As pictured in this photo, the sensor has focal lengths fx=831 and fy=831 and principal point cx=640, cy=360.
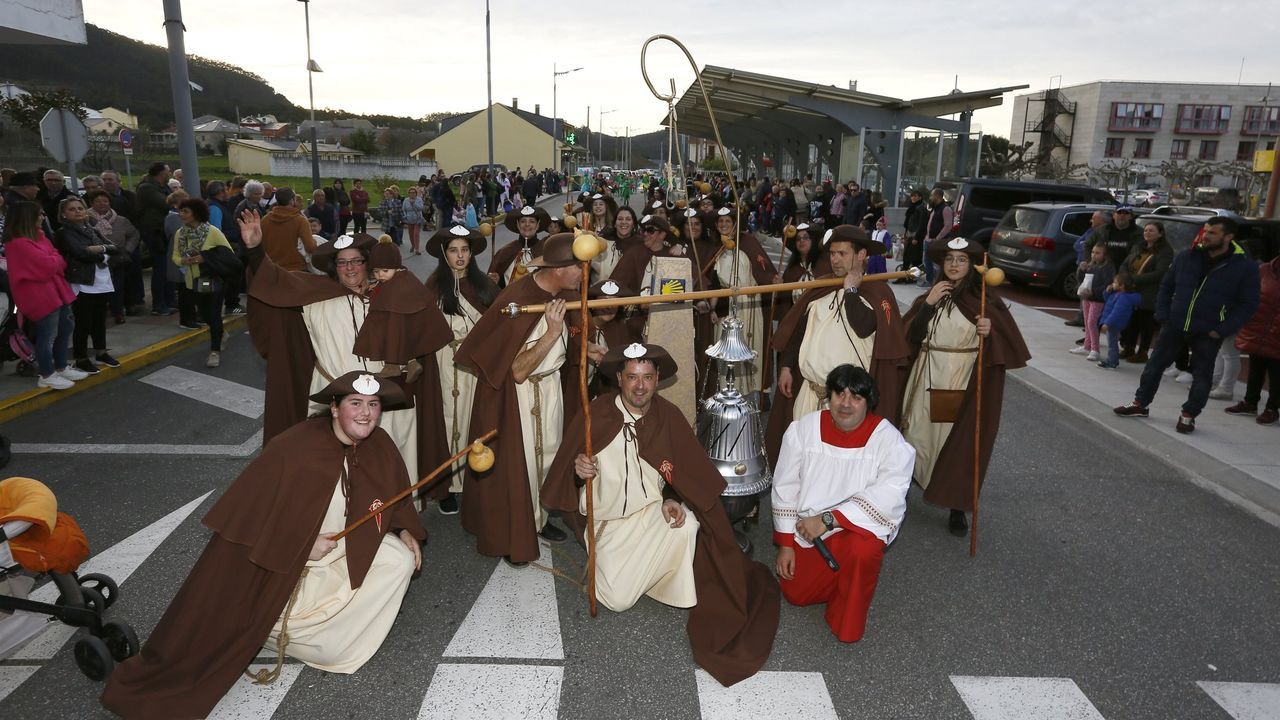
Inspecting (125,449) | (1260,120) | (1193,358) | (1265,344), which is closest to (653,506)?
(125,449)

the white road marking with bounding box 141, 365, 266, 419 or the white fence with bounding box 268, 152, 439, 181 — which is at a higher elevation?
the white fence with bounding box 268, 152, 439, 181

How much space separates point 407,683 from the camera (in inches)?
154

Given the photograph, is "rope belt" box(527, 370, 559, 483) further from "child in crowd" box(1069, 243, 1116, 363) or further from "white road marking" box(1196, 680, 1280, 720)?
"child in crowd" box(1069, 243, 1116, 363)

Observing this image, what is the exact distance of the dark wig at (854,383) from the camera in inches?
171

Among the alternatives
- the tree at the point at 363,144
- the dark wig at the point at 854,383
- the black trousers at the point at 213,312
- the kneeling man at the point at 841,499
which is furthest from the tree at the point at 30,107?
the dark wig at the point at 854,383

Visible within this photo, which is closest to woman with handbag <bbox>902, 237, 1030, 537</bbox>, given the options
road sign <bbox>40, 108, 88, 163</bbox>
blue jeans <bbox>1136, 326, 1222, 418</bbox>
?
blue jeans <bbox>1136, 326, 1222, 418</bbox>

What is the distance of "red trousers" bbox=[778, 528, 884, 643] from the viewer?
4.29m

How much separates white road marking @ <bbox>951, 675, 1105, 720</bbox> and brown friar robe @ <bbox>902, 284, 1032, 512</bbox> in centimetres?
171

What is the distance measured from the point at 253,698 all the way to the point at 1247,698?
462cm

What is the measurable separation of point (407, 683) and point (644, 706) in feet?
3.70

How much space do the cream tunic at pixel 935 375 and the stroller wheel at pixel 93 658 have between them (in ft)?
16.2

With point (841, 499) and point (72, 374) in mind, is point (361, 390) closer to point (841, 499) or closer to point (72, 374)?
point (841, 499)

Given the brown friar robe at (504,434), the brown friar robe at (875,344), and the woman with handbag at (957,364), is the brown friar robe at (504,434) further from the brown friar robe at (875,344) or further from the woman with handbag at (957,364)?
the woman with handbag at (957,364)

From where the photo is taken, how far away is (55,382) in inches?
318
